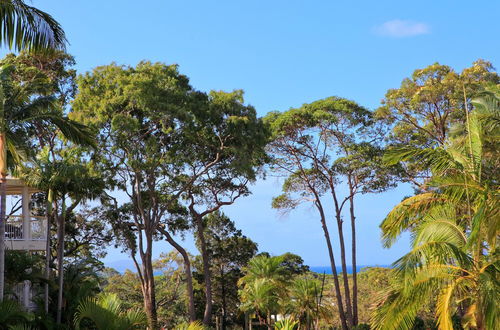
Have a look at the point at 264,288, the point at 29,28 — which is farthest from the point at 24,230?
the point at 29,28

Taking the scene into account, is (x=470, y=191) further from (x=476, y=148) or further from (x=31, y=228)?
(x=31, y=228)

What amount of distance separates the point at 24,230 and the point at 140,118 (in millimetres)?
6224

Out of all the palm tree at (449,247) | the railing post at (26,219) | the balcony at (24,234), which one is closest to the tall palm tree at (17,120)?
the railing post at (26,219)

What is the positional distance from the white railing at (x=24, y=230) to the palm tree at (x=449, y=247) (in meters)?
14.2

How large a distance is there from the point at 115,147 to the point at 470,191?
16.2m

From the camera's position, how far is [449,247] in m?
10.2

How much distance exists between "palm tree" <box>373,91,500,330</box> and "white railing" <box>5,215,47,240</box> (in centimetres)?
1422

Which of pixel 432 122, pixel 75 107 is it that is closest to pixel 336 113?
pixel 432 122

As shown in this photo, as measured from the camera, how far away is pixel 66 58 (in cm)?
2781

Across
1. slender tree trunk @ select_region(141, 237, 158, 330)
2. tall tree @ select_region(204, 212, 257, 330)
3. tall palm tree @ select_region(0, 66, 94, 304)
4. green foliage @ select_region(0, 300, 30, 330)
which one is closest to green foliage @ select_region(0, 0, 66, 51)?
tall palm tree @ select_region(0, 66, 94, 304)

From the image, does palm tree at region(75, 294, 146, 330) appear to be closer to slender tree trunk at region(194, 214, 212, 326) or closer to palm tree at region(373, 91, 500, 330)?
palm tree at region(373, 91, 500, 330)

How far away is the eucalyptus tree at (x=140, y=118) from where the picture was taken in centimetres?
A: 2378

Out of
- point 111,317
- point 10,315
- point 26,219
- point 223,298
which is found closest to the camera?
point 111,317

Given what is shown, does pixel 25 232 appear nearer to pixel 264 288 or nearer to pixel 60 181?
pixel 60 181
